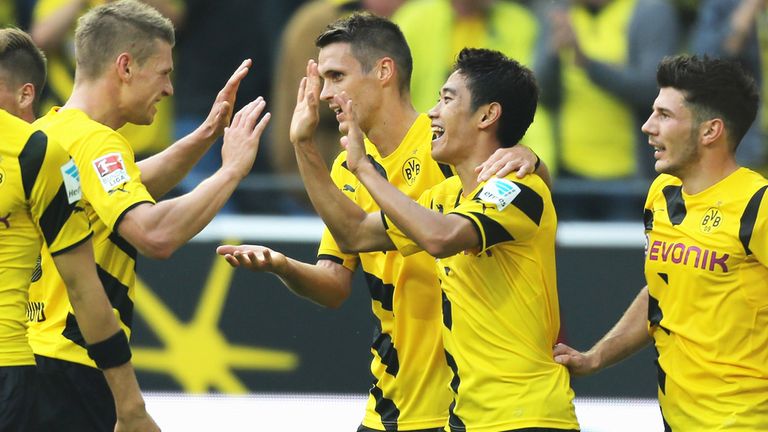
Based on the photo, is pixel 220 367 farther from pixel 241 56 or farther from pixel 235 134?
pixel 235 134

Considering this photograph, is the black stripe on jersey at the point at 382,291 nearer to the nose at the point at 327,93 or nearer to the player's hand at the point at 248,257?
the player's hand at the point at 248,257

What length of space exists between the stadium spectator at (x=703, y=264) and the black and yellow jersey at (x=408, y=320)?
2.53 feet

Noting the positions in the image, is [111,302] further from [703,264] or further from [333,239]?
[703,264]

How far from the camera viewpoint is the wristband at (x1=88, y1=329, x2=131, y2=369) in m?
5.29

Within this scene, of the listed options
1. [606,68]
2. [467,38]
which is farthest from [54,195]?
[606,68]

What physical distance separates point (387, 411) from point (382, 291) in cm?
55

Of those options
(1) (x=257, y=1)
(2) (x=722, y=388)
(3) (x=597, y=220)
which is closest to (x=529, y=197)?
(2) (x=722, y=388)

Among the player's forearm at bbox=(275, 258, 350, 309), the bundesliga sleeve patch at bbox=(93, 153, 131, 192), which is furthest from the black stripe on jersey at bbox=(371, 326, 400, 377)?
the bundesliga sleeve patch at bbox=(93, 153, 131, 192)

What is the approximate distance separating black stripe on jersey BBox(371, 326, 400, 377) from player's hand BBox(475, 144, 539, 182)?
42.5 inches

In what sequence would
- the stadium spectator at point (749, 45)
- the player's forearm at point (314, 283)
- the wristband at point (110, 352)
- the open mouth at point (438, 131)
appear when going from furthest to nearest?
the stadium spectator at point (749, 45) → the player's forearm at point (314, 283) → the open mouth at point (438, 131) → the wristband at point (110, 352)

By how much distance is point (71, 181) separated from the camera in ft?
16.9

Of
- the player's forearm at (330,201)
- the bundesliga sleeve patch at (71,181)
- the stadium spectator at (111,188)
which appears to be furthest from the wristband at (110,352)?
the player's forearm at (330,201)

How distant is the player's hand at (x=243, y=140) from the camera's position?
224 inches

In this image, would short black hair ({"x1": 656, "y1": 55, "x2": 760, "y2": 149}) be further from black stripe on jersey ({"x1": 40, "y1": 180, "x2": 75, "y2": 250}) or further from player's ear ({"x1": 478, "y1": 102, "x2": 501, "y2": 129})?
black stripe on jersey ({"x1": 40, "y1": 180, "x2": 75, "y2": 250})
